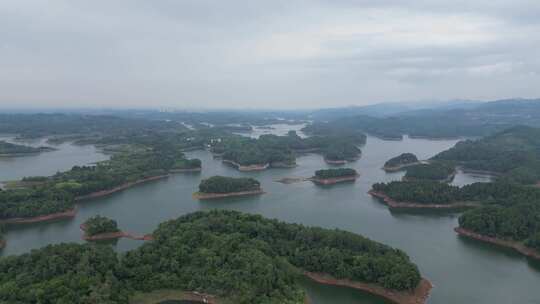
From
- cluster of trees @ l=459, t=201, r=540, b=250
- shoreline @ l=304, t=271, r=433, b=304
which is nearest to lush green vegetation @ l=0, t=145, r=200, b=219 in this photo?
shoreline @ l=304, t=271, r=433, b=304

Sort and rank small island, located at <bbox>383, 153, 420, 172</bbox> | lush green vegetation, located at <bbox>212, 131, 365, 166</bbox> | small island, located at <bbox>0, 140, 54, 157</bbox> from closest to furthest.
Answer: small island, located at <bbox>383, 153, 420, 172</bbox> < lush green vegetation, located at <bbox>212, 131, 365, 166</bbox> < small island, located at <bbox>0, 140, 54, 157</bbox>

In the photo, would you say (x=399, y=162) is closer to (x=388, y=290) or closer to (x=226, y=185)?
(x=226, y=185)

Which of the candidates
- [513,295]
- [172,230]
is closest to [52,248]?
[172,230]

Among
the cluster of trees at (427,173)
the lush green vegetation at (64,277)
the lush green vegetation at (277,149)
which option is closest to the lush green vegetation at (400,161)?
the cluster of trees at (427,173)

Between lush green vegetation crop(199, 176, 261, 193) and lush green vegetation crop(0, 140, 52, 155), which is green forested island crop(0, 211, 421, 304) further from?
lush green vegetation crop(0, 140, 52, 155)

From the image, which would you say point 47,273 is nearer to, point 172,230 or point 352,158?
point 172,230
